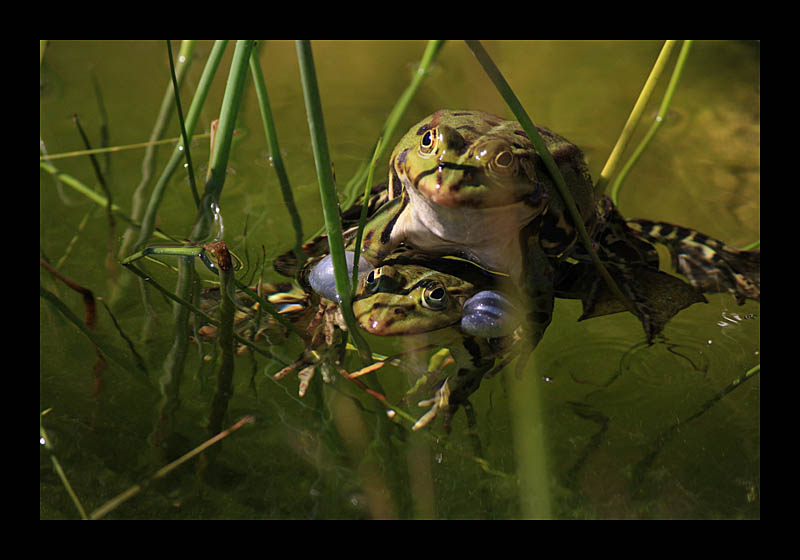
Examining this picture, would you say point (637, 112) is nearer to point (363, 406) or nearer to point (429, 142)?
point (429, 142)

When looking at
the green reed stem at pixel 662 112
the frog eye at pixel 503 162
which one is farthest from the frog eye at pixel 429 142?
the green reed stem at pixel 662 112

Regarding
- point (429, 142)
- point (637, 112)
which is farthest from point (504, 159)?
point (637, 112)

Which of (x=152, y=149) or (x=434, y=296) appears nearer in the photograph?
(x=434, y=296)

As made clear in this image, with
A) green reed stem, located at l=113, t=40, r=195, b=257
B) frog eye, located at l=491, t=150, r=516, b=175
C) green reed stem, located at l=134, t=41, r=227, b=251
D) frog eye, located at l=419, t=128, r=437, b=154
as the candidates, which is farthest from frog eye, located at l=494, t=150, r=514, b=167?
green reed stem, located at l=113, t=40, r=195, b=257

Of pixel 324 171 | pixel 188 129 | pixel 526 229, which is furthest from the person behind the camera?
pixel 526 229

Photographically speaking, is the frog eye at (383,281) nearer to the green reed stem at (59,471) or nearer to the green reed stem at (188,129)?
the green reed stem at (188,129)
